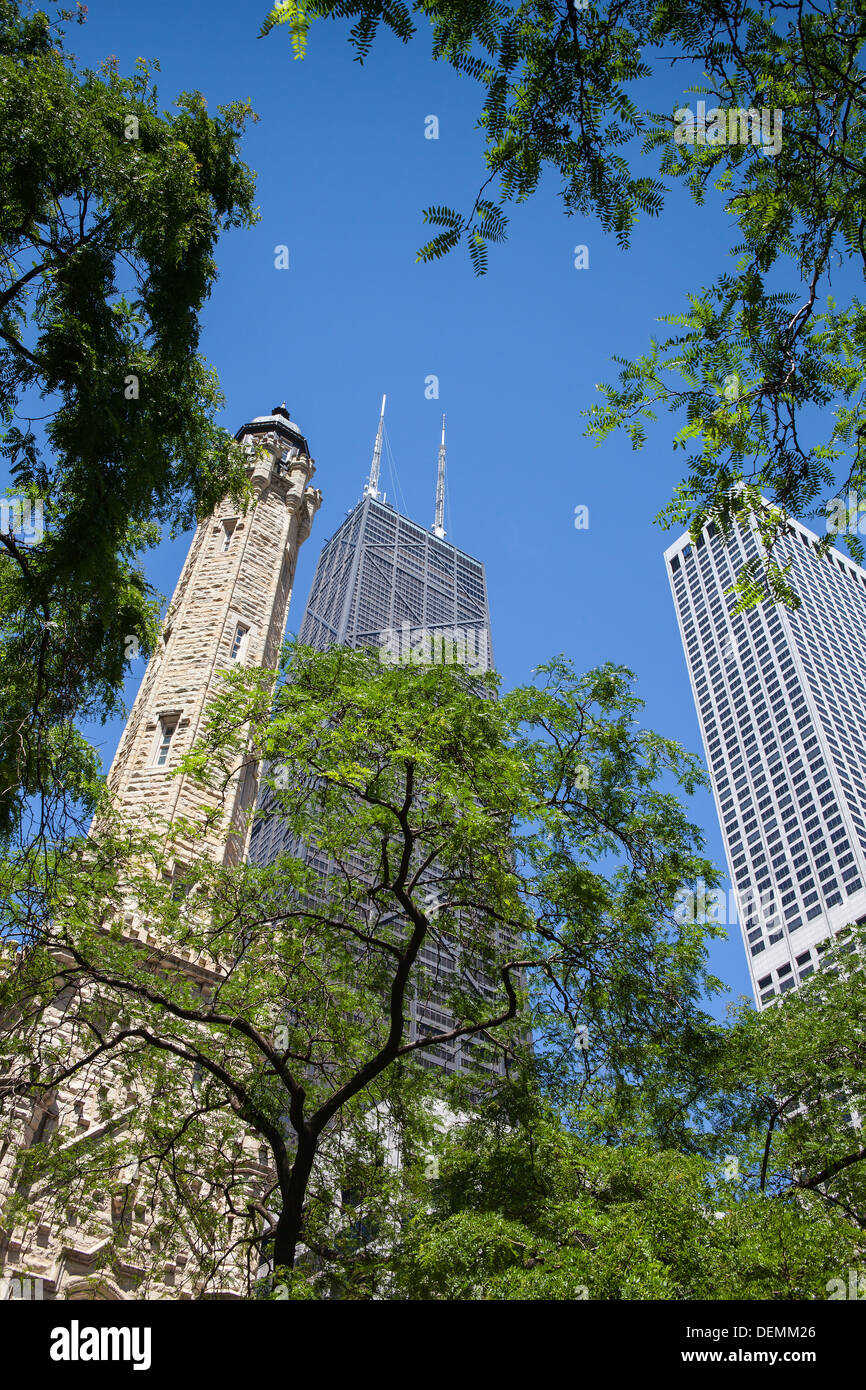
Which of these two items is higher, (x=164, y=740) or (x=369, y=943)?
(x=164, y=740)

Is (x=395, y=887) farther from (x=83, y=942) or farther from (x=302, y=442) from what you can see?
(x=302, y=442)

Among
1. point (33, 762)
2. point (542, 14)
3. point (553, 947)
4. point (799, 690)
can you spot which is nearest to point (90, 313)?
point (33, 762)

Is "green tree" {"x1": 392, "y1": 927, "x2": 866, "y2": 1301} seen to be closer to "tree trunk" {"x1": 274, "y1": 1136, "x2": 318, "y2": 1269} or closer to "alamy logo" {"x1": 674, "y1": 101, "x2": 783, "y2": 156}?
"tree trunk" {"x1": 274, "y1": 1136, "x2": 318, "y2": 1269}

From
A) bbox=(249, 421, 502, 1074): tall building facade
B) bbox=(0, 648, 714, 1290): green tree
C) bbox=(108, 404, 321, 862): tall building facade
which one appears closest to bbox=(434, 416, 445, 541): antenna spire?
bbox=(249, 421, 502, 1074): tall building facade

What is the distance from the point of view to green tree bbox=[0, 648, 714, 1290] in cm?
1153

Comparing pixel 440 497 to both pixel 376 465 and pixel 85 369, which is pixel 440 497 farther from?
pixel 85 369

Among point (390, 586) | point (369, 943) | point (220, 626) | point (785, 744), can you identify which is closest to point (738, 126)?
point (369, 943)

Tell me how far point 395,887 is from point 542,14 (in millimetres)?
8260

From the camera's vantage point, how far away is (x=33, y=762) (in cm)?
806

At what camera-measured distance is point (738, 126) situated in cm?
652

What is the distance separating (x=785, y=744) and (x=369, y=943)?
364ft

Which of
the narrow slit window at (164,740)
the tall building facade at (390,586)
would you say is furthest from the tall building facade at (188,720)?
the tall building facade at (390,586)
